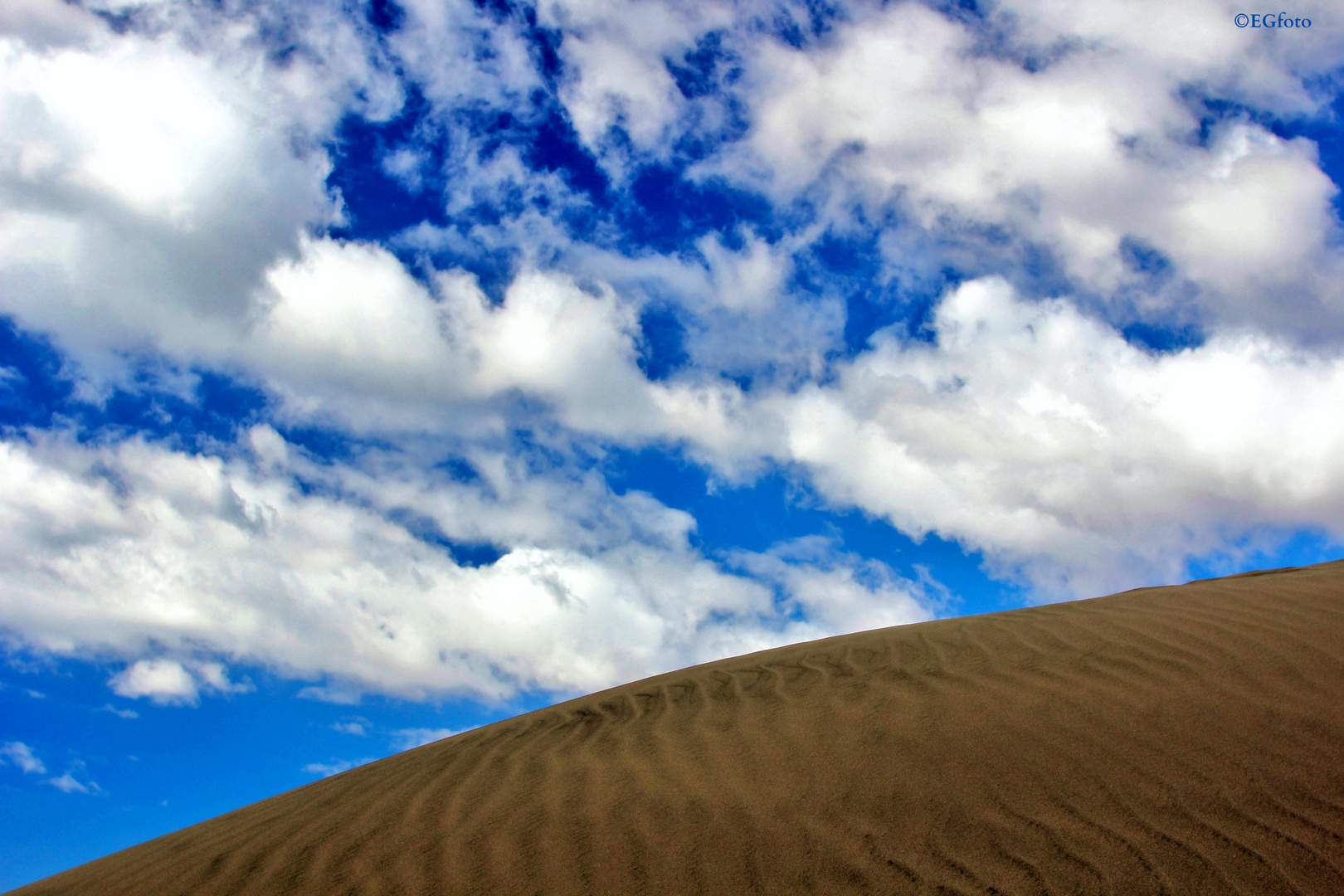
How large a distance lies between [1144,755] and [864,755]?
129 cm

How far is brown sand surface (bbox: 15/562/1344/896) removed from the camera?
3.11 meters

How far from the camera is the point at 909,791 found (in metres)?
3.65

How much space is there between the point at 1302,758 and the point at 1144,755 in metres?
0.62

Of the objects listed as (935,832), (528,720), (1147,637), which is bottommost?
(935,832)

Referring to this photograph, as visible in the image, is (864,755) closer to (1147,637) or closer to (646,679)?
(1147,637)

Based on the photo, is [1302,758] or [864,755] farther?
[864,755]

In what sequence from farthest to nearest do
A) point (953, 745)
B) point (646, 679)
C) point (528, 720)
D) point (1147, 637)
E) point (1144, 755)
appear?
1. point (646, 679)
2. point (528, 720)
3. point (1147, 637)
4. point (953, 745)
5. point (1144, 755)

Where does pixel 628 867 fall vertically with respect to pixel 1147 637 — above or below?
below

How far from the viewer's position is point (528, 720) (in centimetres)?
649

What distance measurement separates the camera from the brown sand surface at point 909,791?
122 inches

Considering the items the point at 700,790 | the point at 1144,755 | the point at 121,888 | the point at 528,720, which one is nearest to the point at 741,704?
the point at 700,790

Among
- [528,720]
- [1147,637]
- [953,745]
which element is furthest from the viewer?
[528,720]

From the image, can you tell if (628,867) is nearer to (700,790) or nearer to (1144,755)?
(700,790)

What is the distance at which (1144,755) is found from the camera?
3.65 meters
